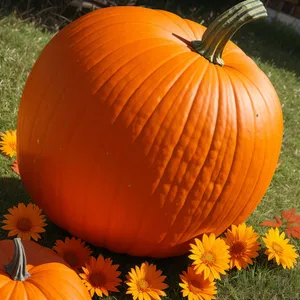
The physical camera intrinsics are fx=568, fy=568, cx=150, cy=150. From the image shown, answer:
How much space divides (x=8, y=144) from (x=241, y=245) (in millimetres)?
1348

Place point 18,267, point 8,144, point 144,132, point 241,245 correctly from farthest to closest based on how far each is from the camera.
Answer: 1. point 8,144
2. point 241,245
3. point 144,132
4. point 18,267

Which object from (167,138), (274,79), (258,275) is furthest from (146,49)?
(274,79)

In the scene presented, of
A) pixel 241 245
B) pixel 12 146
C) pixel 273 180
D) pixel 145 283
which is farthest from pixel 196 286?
pixel 273 180

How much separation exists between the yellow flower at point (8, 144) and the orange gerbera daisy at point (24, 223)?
672mm

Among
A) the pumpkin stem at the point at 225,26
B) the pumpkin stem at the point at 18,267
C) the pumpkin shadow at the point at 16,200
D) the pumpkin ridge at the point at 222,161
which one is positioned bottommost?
the pumpkin shadow at the point at 16,200

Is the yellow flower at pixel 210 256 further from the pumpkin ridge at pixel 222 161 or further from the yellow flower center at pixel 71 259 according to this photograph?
the yellow flower center at pixel 71 259

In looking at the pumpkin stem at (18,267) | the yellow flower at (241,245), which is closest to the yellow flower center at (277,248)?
the yellow flower at (241,245)

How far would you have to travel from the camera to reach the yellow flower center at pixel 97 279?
2.24m

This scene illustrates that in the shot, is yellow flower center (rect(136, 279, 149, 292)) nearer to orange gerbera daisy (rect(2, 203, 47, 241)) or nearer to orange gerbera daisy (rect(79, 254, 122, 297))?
orange gerbera daisy (rect(79, 254, 122, 297))

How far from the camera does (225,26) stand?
2.34m

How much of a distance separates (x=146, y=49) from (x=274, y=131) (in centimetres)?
65

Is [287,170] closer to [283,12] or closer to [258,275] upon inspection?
[258,275]

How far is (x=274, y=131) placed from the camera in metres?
2.41

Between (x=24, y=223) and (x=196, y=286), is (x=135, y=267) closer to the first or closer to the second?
(x=196, y=286)
